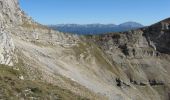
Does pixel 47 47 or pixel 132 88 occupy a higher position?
pixel 47 47

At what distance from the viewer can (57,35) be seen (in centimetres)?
10262

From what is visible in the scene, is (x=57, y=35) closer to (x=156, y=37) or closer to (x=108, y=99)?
(x=108, y=99)

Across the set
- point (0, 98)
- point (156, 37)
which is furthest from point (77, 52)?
point (0, 98)

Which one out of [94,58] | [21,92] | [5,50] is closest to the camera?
[21,92]

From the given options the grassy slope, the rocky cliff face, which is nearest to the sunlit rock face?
the rocky cliff face

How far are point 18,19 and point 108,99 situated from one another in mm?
25689

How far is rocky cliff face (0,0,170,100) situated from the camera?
64.6 meters

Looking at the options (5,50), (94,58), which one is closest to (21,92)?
(5,50)

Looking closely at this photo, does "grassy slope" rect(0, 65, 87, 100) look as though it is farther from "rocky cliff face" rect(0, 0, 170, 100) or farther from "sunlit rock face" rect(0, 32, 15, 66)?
"rocky cliff face" rect(0, 0, 170, 100)

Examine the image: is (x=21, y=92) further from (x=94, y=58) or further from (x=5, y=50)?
(x=94, y=58)

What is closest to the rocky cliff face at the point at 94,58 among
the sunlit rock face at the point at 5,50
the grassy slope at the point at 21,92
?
the sunlit rock face at the point at 5,50

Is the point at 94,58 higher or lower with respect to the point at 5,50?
lower

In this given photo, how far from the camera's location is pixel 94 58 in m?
110

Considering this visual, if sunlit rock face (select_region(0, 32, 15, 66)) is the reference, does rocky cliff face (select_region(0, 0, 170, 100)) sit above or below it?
below
